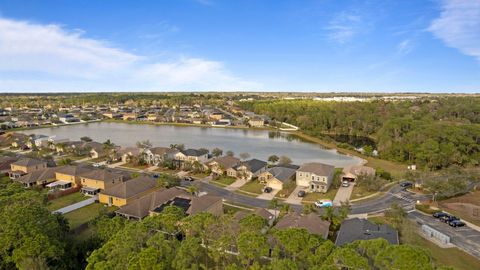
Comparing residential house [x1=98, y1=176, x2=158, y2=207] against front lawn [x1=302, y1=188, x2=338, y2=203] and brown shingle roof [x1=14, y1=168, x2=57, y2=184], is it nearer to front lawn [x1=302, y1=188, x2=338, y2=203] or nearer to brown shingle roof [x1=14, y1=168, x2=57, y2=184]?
brown shingle roof [x1=14, y1=168, x2=57, y2=184]

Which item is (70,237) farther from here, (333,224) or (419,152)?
(419,152)

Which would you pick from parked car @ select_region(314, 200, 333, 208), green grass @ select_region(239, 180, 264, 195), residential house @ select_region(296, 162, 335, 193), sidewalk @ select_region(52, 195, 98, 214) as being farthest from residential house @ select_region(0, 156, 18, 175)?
parked car @ select_region(314, 200, 333, 208)

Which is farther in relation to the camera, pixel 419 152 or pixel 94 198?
pixel 419 152

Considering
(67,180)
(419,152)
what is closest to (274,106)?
(419,152)

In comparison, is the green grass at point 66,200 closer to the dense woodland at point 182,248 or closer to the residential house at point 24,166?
the dense woodland at point 182,248

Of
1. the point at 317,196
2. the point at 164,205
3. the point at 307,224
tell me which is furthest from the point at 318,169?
the point at 164,205

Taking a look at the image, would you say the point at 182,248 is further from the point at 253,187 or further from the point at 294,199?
the point at 253,187

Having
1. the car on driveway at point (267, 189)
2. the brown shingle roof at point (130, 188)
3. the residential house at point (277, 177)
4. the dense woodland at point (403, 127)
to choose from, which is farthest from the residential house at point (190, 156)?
the dense woodland at point (403, 127)
